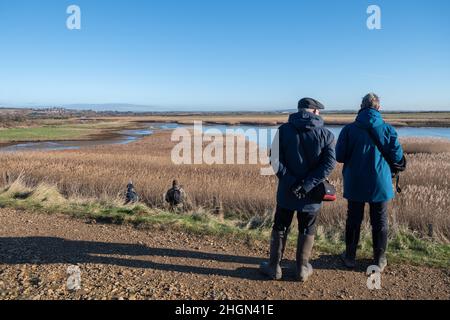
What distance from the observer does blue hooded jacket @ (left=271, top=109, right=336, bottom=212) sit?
13.4ft

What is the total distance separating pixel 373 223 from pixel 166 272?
2479mm

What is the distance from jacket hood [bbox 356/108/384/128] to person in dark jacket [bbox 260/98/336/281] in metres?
0.60

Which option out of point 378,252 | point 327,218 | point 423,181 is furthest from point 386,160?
point 423,181

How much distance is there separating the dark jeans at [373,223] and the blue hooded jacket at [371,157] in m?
0.12

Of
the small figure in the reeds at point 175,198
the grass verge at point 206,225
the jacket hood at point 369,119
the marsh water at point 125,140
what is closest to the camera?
the jacket hood at point 369,119

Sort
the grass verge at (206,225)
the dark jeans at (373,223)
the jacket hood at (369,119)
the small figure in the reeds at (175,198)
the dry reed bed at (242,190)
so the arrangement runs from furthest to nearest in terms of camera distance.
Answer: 1. the small figure in the reeds at (175,198)
2. the dry reed bed at (242,190)
3. the grass verge at (206,225)
4. the dark jeans at (373,223)
5. the jacket hood at (369,119)

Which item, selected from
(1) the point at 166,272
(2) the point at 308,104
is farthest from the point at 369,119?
(1) the point at 166,272

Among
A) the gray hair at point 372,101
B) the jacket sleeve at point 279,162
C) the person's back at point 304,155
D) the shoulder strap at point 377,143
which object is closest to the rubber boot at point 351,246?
the person's back at point 304,155

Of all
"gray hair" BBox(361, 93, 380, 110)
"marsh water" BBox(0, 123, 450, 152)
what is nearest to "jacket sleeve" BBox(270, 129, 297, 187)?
"gray hair" BBox(361, 93, 380, 110)

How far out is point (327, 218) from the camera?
25.8ft

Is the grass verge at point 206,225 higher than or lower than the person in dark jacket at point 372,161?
lower

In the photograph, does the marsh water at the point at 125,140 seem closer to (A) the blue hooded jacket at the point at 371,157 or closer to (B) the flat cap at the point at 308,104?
(A) the blue hooded jacket at the point at 371,157

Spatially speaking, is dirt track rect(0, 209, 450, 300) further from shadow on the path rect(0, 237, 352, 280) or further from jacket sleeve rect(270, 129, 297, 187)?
jacket sleeve rect(270, 129, 297, 187)

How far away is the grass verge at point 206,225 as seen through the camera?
17.3 ft
